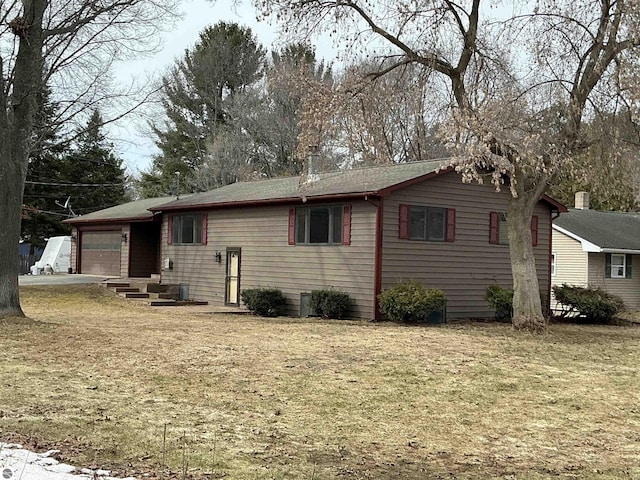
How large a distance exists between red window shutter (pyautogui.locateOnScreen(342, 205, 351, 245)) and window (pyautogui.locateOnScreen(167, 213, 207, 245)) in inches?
265

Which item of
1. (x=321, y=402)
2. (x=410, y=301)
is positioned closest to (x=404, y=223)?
(x=410, y=301)

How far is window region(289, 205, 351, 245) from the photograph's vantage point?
17.5 meters

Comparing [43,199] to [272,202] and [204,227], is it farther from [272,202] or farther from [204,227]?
[272,202]

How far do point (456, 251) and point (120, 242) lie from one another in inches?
627

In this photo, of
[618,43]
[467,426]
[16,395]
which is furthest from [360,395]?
[618,43]

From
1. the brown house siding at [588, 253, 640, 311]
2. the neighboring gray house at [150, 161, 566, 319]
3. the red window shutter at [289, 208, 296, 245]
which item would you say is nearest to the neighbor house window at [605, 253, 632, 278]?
the brown house siding at [588, 253, 640, 311]

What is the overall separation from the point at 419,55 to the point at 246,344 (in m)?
6.69

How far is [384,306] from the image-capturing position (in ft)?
53.0

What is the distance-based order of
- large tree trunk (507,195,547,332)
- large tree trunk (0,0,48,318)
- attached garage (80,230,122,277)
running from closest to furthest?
1. large tree trunk (0,0,48,318)
2. large tree trunk (507,195,547,332)
3. attached garage (80,230,122,277)

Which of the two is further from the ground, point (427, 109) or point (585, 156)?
point (427, 109)

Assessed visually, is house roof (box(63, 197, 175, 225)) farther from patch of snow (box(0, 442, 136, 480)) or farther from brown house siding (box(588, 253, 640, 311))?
patch of snow (box(0, 442, 136, 480))

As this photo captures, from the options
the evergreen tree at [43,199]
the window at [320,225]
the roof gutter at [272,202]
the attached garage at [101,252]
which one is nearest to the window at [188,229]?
the roof gutter at [272,202]

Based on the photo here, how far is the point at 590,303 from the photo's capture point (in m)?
18.7

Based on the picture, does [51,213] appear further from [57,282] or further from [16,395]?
[16,395]
